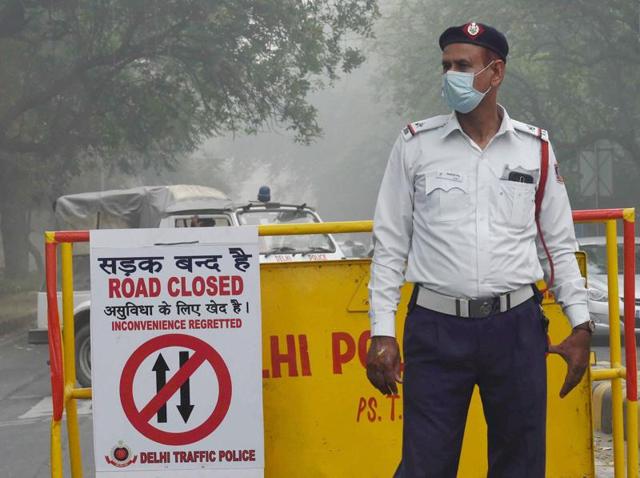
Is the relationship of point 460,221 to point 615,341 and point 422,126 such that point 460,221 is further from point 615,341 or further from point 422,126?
point 615,341

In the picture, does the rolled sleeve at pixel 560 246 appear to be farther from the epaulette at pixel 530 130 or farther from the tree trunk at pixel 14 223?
the tree trunk at pixel 14 223

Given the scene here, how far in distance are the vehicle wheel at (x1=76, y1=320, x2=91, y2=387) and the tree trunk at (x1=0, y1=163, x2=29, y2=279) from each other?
18616 mm

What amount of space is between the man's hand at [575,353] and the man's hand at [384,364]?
53 centimetres

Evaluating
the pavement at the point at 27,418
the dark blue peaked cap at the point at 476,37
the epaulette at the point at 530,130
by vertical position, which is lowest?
the pavement at the point at 27,418

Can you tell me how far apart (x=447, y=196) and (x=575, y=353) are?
2.10ft

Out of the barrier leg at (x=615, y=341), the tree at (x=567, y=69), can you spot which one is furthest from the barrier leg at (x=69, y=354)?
A: the tree at (x=567, y=69)

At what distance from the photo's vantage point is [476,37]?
374 cm

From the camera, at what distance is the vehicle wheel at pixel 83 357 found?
10484 mm

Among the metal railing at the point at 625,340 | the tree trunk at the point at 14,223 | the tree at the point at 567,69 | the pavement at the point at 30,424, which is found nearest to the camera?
the metal railing at the point at 625,340

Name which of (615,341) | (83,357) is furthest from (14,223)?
(615,341)

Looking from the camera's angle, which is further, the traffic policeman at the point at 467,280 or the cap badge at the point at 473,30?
the cap badge at the point at 473,30

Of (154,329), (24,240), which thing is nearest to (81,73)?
(24,240)

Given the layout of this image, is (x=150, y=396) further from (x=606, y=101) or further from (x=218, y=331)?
(x=606, y=101)

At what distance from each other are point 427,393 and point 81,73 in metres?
25.3
